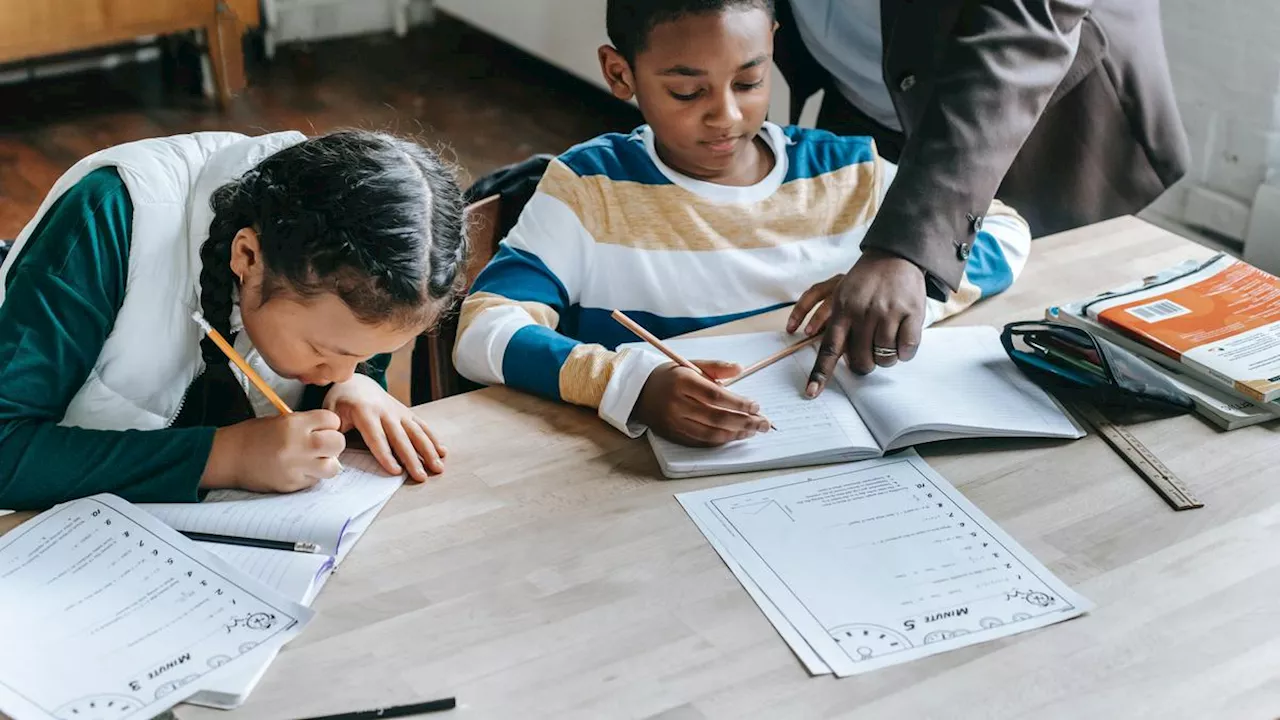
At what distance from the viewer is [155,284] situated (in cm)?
133

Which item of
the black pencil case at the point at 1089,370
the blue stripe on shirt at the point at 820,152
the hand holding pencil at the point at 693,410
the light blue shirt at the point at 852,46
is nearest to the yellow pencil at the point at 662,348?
the hand holding pencil at the point at 693,410

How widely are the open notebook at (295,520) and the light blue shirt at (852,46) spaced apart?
112cm

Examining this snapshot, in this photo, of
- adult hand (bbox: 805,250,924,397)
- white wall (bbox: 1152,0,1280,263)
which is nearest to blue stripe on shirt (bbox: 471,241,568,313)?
adult hand (bbox: 805,250,924,397)

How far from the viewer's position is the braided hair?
1.24 m

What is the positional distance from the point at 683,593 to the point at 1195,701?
0.41m

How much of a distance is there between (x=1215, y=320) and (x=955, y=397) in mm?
380

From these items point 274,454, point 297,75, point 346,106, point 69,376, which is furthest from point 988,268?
point 297,75

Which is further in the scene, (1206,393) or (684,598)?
(1206,393)

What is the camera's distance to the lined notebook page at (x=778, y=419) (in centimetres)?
135

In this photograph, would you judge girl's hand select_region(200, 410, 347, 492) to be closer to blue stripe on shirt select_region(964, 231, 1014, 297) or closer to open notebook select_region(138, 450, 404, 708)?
open notebook select_region(138, 450, 404, 708)

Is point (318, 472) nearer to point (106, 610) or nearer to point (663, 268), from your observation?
point (106, 610)

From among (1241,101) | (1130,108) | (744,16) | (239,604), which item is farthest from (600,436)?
(1241,101)

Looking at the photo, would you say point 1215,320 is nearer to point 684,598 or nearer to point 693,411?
point 693,411

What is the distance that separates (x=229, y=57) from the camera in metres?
4.41
